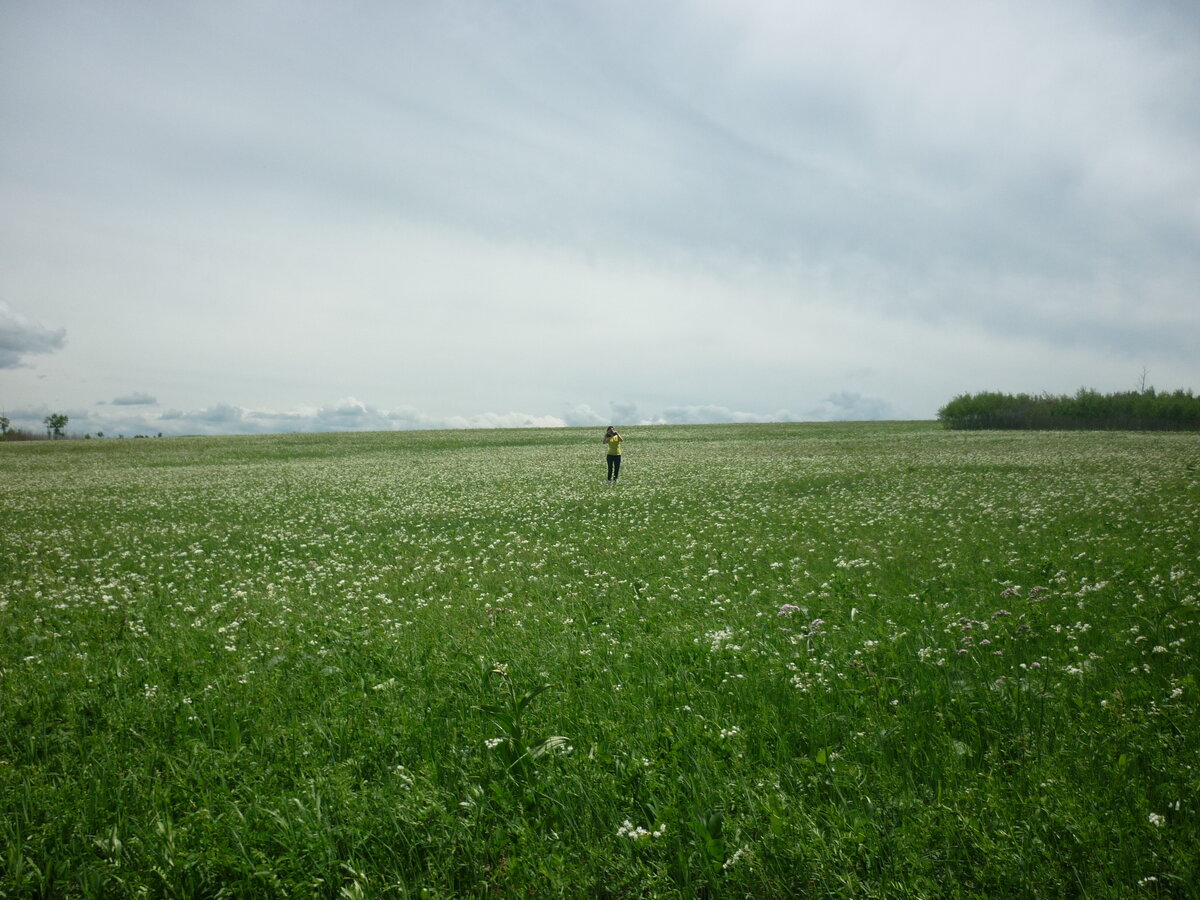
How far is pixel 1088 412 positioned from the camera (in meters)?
98.0

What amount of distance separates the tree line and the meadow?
102 metres

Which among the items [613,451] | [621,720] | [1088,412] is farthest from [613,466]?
[1088,412]

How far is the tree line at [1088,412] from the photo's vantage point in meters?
90.3

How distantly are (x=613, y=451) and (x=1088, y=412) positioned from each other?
4109 inches

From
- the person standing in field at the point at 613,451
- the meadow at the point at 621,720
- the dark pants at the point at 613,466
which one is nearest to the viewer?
the meadow at the point at 621,720

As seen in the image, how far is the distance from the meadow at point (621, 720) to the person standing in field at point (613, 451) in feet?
46.0

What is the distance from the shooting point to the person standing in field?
2837 centimetres

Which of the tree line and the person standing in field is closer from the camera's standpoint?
the person standing in field

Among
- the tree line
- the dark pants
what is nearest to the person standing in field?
the dark pants

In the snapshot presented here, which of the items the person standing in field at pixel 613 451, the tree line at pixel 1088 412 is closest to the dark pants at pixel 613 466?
the person standing in field at pixel 613 451

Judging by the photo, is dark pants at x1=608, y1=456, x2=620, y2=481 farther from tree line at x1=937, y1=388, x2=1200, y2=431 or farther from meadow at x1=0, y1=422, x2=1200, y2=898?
tree line at x1=937, y1=388, x2=1200, y2=431

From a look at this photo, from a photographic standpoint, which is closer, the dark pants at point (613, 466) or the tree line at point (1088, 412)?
the dark pants at point (613, 466)

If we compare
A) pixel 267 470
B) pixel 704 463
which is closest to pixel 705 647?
pixel 704 463

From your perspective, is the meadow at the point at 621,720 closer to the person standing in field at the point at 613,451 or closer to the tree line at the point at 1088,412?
the person standing in field at the point at 613,451
